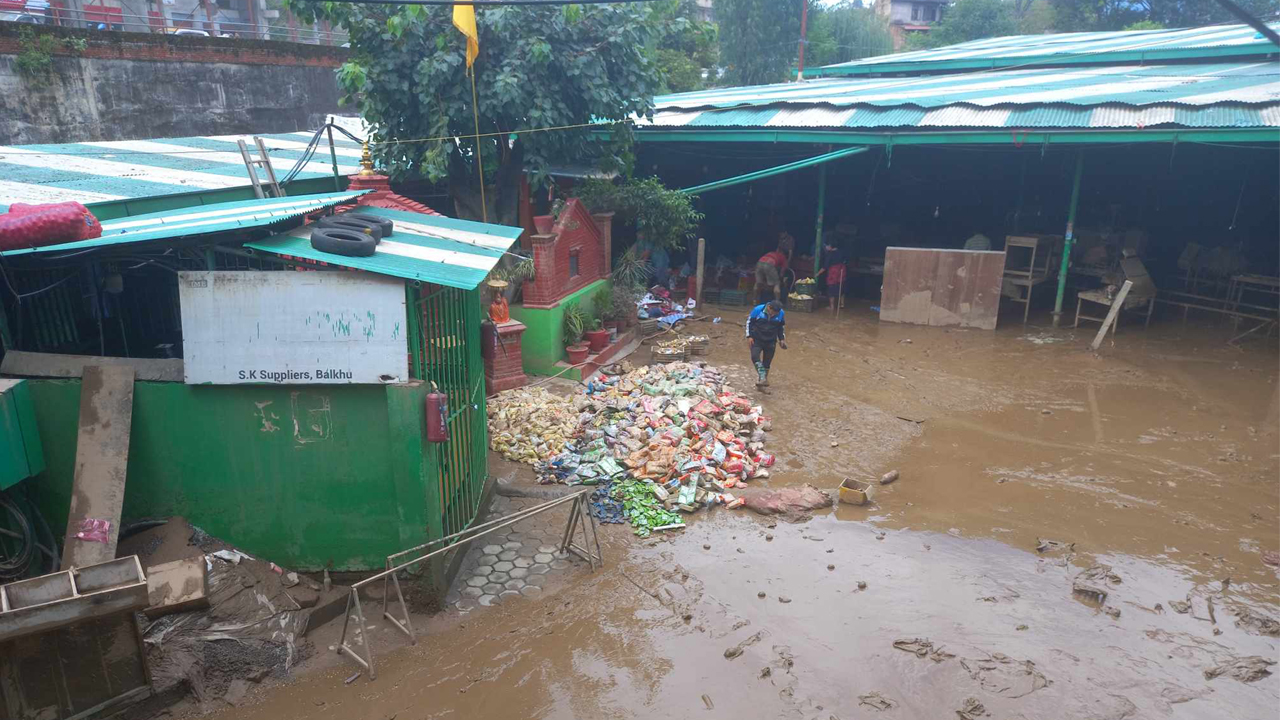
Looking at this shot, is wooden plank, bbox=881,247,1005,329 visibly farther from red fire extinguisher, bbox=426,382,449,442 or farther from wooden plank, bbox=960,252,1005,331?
red fire extinguisher, bbox=426,382,449,442

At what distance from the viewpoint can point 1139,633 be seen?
615 centimetres

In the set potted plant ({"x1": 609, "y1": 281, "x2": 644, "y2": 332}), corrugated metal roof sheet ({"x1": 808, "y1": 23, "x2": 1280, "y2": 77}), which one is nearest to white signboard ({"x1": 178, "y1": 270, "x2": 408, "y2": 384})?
potted plant ({"x1": 609, "y1": 281, "x2": 644, "y2": 332})

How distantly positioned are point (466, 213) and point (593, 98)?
3031 millimetres

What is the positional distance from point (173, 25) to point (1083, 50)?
2900cm

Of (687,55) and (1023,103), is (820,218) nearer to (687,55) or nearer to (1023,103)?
(1023,103)

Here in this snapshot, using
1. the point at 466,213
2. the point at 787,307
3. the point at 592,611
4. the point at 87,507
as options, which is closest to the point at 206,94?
the point at 466,213

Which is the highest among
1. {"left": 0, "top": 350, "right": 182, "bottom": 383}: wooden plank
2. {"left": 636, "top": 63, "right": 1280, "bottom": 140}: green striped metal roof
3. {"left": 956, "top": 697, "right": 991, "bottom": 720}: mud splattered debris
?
{"left": 636, "top": 63, "right": 1280, "bottom": 140}: green striped metal roof

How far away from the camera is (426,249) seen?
6.64 metres

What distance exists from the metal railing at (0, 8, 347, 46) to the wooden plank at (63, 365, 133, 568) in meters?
17.1

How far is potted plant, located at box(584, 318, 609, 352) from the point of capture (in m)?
12.4

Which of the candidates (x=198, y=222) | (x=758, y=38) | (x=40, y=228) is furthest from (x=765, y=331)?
(x=758, y=38)

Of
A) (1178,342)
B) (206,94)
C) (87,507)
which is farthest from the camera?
(206,94)

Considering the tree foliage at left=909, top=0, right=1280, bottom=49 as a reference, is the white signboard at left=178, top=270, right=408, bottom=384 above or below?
below

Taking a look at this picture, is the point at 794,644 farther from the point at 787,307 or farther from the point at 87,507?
the point at 787,307
